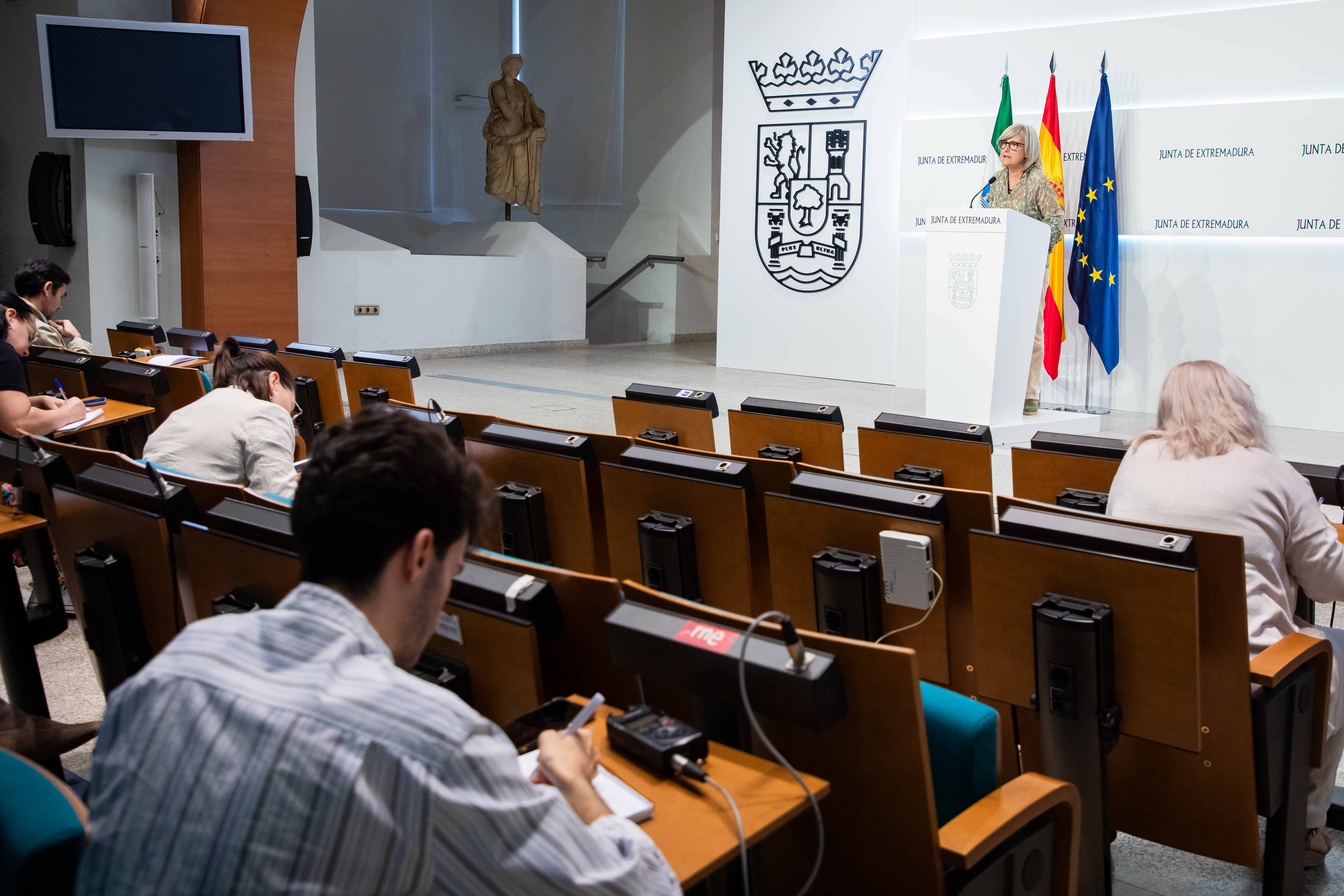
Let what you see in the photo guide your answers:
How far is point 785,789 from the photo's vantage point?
132 cm

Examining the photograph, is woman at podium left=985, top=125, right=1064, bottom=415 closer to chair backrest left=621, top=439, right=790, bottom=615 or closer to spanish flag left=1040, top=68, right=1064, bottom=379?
spanish flag left=1040, top=68, right=1064, bottom=379

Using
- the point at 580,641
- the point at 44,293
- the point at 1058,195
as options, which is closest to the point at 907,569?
the point at 580,641

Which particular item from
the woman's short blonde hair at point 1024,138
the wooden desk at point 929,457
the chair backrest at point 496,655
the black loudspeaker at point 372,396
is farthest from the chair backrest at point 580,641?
the woman's short blonde hair at point 1024,138

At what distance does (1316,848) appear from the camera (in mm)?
2258

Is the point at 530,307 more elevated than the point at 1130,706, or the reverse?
the point at 530,307

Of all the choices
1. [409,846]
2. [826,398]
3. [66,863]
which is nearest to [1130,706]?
[409,846]

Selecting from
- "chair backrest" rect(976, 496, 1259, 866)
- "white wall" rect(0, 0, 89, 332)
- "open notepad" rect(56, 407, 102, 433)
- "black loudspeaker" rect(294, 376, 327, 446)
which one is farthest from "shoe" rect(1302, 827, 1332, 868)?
"white wall" rect(0, 0, 89, 332)

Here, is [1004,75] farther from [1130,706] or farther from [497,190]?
[1130,706]

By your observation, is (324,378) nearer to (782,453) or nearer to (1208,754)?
(782,453)

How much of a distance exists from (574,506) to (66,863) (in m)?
1.84

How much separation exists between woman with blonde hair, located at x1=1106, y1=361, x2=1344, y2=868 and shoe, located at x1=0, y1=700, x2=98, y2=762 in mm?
1994

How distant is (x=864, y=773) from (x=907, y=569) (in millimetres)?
696

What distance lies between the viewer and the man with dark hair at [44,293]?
5.16 m

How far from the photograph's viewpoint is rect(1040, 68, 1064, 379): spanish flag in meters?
7.12
